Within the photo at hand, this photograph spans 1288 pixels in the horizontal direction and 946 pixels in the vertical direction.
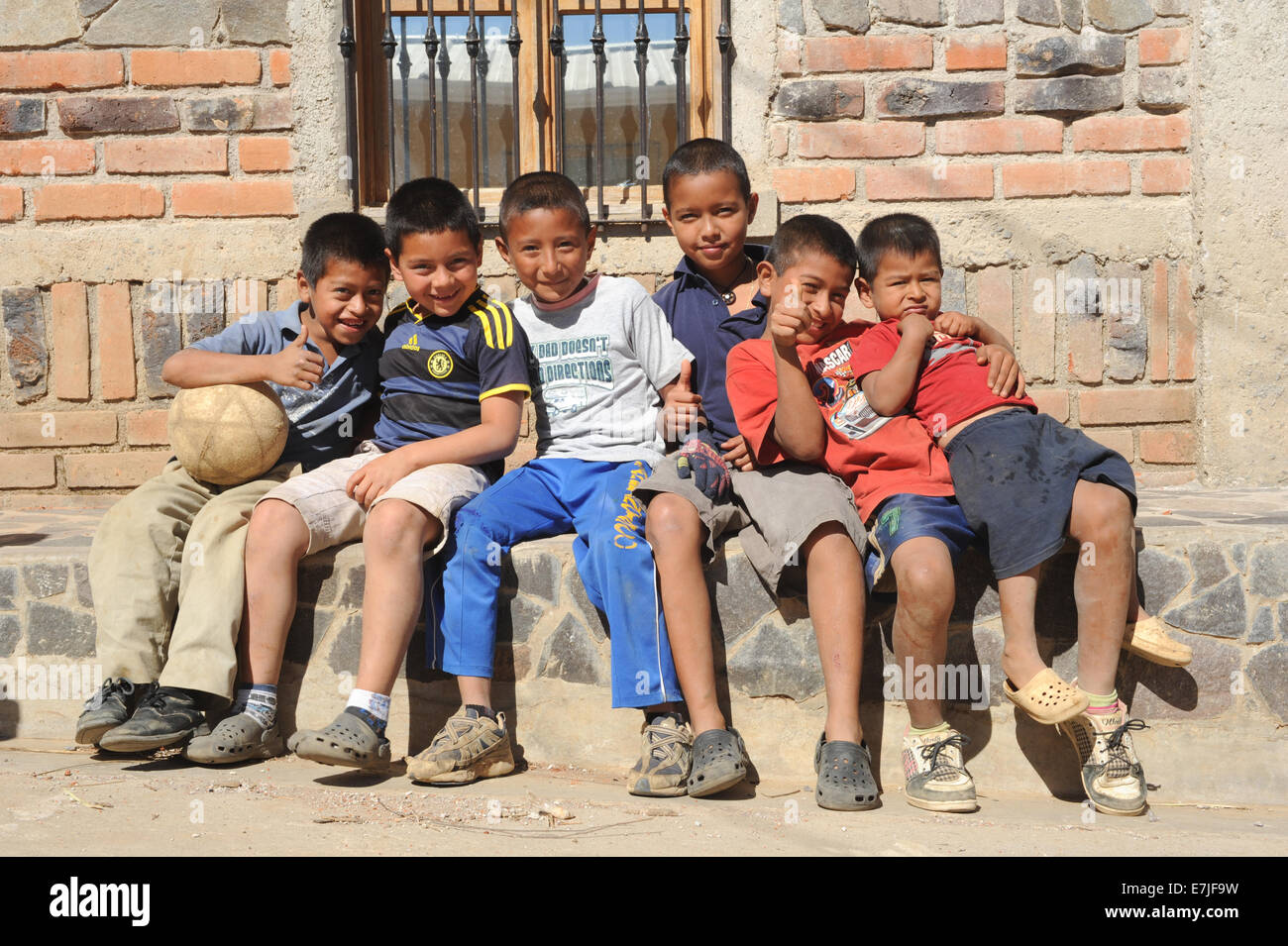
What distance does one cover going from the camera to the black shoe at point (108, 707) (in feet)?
9.77

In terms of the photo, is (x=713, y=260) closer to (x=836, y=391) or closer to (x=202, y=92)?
(x=836, y=391)

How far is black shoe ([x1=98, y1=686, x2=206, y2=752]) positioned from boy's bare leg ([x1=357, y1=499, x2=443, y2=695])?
50 cm

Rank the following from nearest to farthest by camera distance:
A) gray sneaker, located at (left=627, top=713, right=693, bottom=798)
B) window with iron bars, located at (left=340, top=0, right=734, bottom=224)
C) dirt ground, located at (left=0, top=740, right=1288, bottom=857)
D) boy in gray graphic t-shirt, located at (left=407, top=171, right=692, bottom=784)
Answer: dirt ground, located at (left=0, top=740, right=1288, bottom=857), gray sneaker, located at (left=627, top=713, right=693, bottom=798), boy in gray graphic t-shirt, located at (left=407, top=171, right=692, bottom=784), window with iron bars, located at (left=340, top=0, right=734, bottom=224)

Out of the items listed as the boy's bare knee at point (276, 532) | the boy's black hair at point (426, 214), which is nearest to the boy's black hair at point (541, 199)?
the boy's black hair at point (426, 214)

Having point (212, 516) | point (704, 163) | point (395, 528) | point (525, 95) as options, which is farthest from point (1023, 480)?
point (525, 95)

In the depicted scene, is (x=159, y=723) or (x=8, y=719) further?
(x=8, y=719)

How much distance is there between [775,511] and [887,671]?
55 cm

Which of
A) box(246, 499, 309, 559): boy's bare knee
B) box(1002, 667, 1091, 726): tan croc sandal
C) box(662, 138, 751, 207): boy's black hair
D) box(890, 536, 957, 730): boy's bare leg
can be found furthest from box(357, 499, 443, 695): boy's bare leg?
box(1002, 667, 1091, 726): tan croc sandal

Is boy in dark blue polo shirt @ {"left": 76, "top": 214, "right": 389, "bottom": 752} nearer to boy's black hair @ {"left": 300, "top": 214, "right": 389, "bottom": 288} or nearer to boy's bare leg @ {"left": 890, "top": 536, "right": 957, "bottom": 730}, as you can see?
boy's black hair @ {"left": 300, "top": 214, "right": 389, "bottom": 288}

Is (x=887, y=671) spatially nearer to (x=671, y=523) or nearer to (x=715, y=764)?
(x=715, y=764)

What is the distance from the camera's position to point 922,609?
285cm

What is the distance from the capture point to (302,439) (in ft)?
11.9

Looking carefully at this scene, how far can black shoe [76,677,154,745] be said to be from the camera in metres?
2.98

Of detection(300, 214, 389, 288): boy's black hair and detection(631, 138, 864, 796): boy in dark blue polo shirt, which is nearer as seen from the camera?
detection(631, 138, 864, 796): boy in dark blue polo shirt
